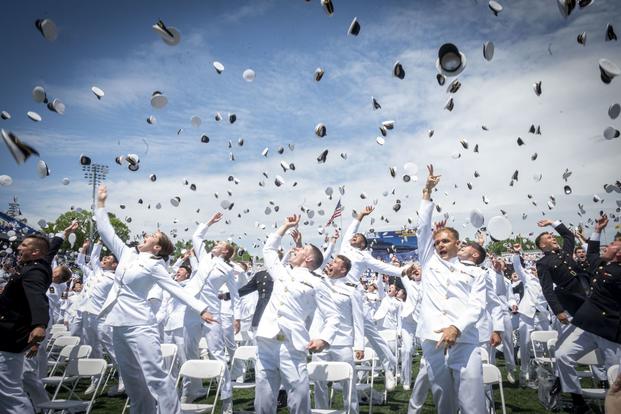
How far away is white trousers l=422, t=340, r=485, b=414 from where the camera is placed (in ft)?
13.5

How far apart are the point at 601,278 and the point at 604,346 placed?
3.37 feet

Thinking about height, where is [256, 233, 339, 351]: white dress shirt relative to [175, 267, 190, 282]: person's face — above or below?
below

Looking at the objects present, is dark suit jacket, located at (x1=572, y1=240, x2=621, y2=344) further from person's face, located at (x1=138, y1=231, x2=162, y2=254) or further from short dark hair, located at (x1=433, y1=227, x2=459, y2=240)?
person's face, located at (x1=138, y1=231, x2=162, y2=254)

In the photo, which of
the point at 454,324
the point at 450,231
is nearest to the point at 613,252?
the point at 450,231

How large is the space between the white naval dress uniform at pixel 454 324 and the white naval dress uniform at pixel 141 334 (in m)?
2.88

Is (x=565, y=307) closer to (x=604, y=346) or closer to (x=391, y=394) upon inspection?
(x=604, y=346)

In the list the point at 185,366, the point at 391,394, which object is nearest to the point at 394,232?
the point at 391,394

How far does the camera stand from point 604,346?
5887 mm

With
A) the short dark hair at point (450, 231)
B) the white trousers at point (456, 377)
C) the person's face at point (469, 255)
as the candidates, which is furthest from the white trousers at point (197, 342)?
the short dark hair at point (450, 231)

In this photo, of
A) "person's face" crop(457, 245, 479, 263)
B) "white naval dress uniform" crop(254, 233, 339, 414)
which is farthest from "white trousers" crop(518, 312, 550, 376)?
"white naval dress uniform" crop(254, 233, 339, 414)

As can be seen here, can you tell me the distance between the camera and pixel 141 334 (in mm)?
5082

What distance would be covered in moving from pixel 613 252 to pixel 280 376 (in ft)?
18.4

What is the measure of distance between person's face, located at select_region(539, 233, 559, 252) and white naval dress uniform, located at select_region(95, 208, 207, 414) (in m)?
6.34

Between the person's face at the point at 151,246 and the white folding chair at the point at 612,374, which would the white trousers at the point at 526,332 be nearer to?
the white folding chair at the point at 612,374
